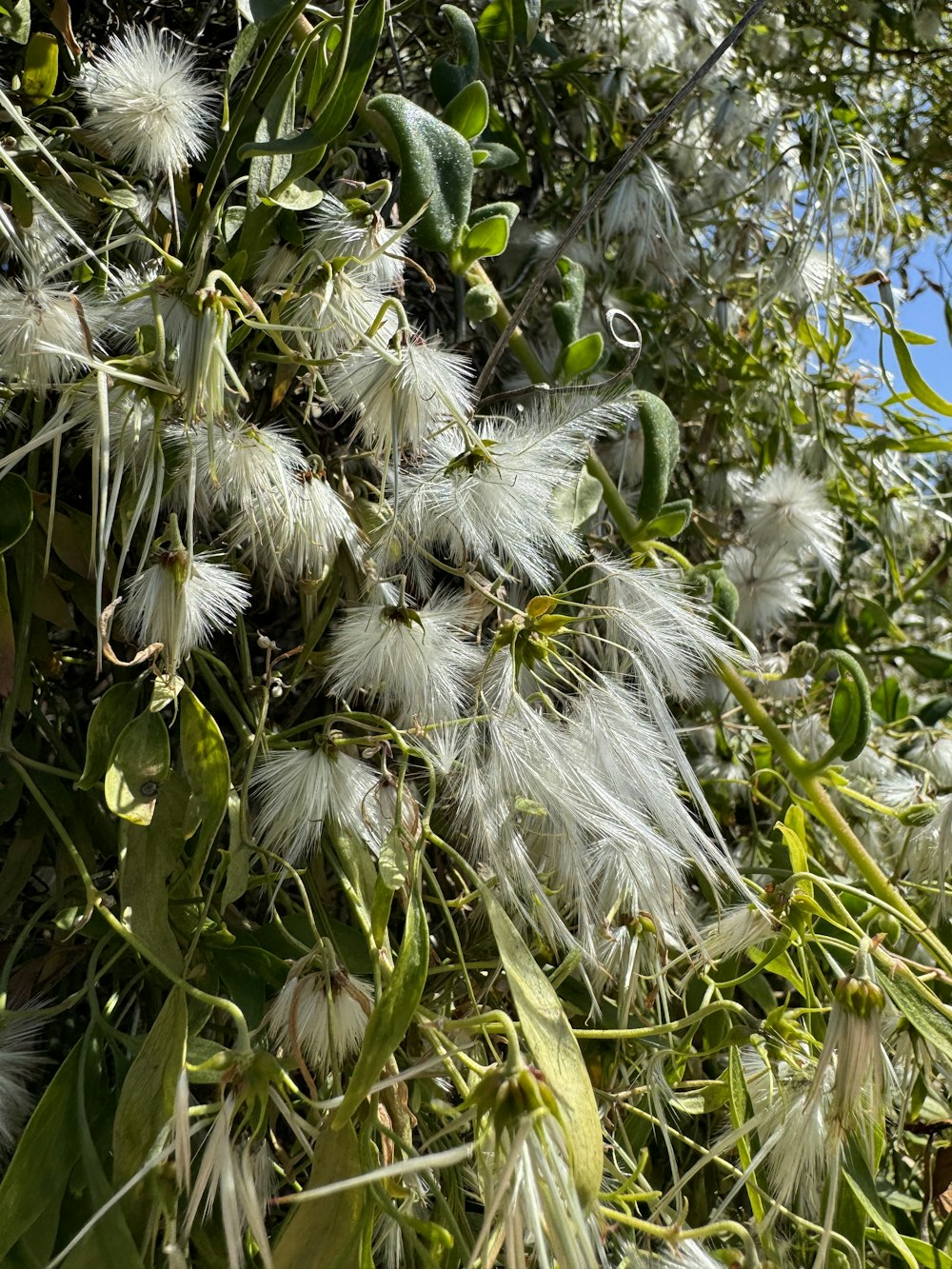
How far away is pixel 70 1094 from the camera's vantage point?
513 millimetres

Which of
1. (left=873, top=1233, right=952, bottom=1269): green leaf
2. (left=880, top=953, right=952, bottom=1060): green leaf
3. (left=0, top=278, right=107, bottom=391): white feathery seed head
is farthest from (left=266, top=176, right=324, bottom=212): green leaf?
(left=873, top=1233, right=952, bottom=1269): green leaf

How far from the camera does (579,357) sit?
0.69m

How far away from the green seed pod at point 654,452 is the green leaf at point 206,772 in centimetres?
30

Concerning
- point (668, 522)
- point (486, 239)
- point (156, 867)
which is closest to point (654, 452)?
point (668, 522)

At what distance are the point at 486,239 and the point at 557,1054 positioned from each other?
424mm

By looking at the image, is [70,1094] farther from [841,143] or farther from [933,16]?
[933,16]

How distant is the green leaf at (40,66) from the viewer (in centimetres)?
60

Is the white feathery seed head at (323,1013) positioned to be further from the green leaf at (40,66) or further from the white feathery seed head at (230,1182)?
the green leaf at (40,66)

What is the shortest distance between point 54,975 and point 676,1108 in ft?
1.15

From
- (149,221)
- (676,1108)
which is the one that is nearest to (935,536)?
(676,1108)

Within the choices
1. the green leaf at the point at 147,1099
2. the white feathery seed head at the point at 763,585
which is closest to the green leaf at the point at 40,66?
the green leaf at the point at 147,1099

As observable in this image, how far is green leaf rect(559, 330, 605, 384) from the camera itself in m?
0.68

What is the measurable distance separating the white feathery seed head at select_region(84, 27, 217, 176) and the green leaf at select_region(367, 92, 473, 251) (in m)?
0.10

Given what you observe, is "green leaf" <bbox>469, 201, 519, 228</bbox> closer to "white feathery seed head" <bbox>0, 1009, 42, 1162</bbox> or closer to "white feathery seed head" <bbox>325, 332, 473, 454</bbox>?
"white feathery seed head" <bbox>325, 332, 473, 454</bbox>
